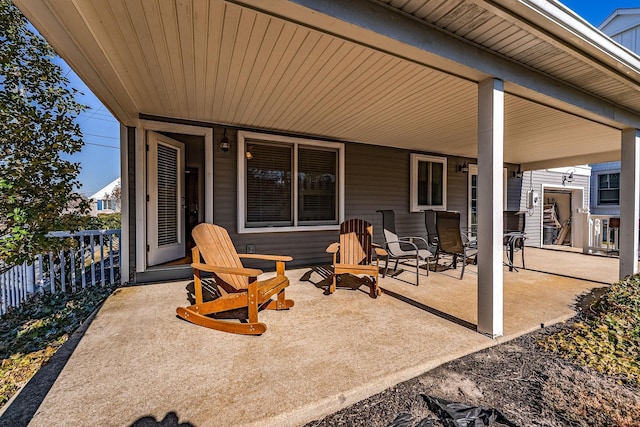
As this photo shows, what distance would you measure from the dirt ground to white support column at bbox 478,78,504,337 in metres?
0.39

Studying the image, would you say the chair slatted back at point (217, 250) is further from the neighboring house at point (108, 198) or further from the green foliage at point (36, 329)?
the neighboring house at point (108, 198)

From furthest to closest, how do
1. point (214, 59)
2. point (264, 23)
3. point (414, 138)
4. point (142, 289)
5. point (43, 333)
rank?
point (414, 138), point (142, 289), point (43, 333), point (214, 59), point (264, 23)

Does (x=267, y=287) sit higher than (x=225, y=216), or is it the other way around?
(x=225, y=216)

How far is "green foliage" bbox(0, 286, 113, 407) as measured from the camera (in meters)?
2.67

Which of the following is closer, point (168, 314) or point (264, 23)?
point (264, 23)

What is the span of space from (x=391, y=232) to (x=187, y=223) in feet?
13.1

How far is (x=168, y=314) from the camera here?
9.43ft

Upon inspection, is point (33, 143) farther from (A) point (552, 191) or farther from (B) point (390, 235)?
(A) point (552, 191)

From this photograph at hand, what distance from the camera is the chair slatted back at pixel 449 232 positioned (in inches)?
168

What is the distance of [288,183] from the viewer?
514cm

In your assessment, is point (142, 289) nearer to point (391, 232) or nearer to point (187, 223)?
point (187, 223)

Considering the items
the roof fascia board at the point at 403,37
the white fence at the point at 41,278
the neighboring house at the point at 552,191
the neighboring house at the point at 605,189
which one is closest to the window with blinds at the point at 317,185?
the white fence at the point at 41,278

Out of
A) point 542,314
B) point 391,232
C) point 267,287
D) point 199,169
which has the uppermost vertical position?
point 199,169

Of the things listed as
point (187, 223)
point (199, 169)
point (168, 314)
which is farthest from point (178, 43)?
point (187, 223)
